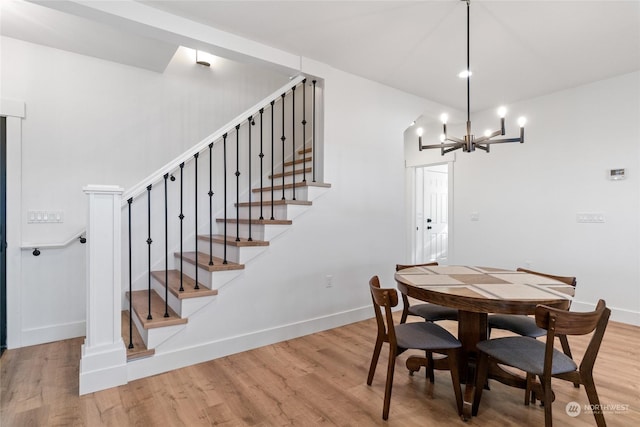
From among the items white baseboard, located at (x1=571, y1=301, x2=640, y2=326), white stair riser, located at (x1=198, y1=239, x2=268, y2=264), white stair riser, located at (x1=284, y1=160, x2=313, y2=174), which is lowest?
white baseboard, located at (x1=571, y1=301, x2=640, y2=326)

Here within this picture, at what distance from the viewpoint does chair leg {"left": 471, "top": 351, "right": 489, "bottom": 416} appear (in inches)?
74.0

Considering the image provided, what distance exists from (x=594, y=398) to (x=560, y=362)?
0.19 meters

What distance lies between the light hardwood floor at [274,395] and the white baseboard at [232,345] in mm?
59

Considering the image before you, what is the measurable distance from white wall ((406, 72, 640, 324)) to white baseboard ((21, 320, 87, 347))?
15.5 ft

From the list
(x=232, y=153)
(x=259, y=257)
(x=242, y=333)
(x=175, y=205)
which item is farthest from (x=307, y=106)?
(x=242, y=333)

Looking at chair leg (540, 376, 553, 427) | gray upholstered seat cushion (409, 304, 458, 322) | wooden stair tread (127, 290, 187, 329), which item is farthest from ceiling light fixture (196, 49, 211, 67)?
chair leg (540, 376, 553, 427)

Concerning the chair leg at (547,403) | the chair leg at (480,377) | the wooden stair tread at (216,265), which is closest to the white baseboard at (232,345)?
the wooden stair tread at (216,265)

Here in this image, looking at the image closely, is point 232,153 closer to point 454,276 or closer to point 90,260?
point 90,260

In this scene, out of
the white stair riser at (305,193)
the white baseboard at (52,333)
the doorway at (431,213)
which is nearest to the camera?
the white baseboard at (52,333)

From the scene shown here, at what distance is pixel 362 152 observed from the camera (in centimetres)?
366

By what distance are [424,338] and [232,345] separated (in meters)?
1.58

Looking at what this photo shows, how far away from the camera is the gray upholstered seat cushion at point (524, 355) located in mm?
1632

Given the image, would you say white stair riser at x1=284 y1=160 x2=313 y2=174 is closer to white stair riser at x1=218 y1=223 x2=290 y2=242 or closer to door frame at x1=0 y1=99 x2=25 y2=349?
white stair riser at x1=218 y1=223 x2=290 y2=242

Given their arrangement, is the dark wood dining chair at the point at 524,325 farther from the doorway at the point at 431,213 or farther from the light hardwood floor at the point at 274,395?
the doorway at the point at 431,213
